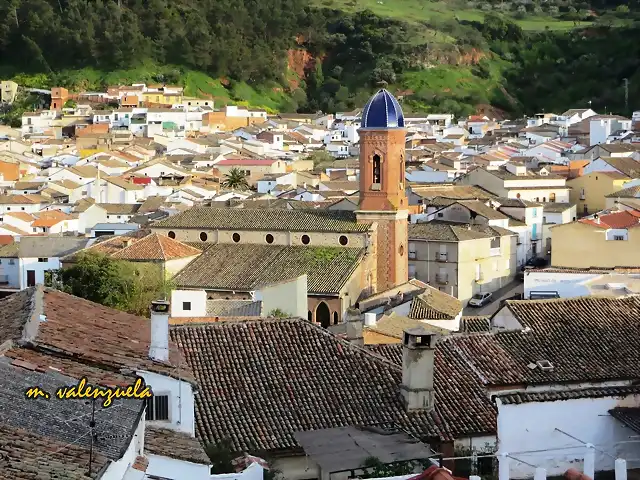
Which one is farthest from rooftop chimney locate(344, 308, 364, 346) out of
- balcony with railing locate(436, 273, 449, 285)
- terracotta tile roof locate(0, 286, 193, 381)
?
balcony with railing locate(436, 273, 449, 285)

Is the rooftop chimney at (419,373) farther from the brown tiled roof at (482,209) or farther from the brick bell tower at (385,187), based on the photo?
the brown tiled roof at (482,209)

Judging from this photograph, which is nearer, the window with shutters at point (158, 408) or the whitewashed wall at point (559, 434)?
the window with shutters at point (158, 408)

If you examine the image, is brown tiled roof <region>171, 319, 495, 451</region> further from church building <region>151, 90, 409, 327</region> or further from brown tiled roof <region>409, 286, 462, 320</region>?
church building <region>151, 90, 409, 327</region>

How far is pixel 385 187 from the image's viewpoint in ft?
124

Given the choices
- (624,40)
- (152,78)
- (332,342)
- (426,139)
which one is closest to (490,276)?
(332,342)

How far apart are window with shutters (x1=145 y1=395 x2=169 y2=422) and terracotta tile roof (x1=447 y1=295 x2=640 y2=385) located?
5.46 m

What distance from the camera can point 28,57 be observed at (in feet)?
372

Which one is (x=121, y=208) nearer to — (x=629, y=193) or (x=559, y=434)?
(x=629, y=193)

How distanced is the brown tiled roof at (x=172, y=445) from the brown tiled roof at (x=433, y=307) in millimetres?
15139

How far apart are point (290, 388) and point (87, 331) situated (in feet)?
11.0

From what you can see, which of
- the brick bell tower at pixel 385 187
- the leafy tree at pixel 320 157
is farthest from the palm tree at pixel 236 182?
the brick bell tower at pixel 385 187

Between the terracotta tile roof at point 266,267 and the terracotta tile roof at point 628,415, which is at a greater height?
the terracotta tile roof at point 628,415

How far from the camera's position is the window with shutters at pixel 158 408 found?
12.5 m

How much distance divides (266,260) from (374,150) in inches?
204
